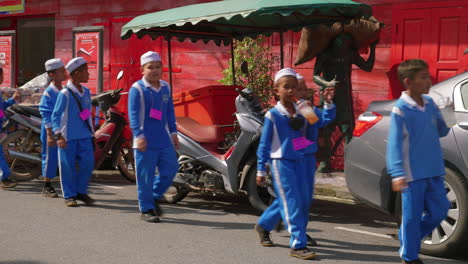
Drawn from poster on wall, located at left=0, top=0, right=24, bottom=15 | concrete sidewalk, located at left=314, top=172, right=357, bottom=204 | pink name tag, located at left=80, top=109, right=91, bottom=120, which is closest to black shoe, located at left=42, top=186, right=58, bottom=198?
pink name tag, located at left=80, top=109, right=91, bottom=120

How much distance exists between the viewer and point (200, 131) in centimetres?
802

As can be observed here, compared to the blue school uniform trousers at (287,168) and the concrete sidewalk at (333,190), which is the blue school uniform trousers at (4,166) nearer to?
the concrete sidewalk at (333,190)

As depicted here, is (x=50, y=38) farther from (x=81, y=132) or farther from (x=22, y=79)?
(x=81, y=132)

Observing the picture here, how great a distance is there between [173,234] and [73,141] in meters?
2.16

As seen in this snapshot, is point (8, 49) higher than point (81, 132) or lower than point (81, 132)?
higher

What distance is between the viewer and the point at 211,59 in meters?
13.3

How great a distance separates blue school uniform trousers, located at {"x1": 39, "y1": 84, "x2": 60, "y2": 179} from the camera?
320 inches

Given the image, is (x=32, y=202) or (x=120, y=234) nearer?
(x=120, y=234)

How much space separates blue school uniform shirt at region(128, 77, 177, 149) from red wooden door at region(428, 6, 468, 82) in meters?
4.86

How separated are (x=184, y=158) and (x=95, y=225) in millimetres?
1541

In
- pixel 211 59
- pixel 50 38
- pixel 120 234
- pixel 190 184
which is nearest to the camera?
pixel 120 234

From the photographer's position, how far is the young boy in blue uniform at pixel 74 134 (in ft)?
25.8

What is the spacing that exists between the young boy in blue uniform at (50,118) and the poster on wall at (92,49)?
6372 mm

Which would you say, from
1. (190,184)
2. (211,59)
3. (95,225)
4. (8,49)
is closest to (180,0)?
(211,59)
